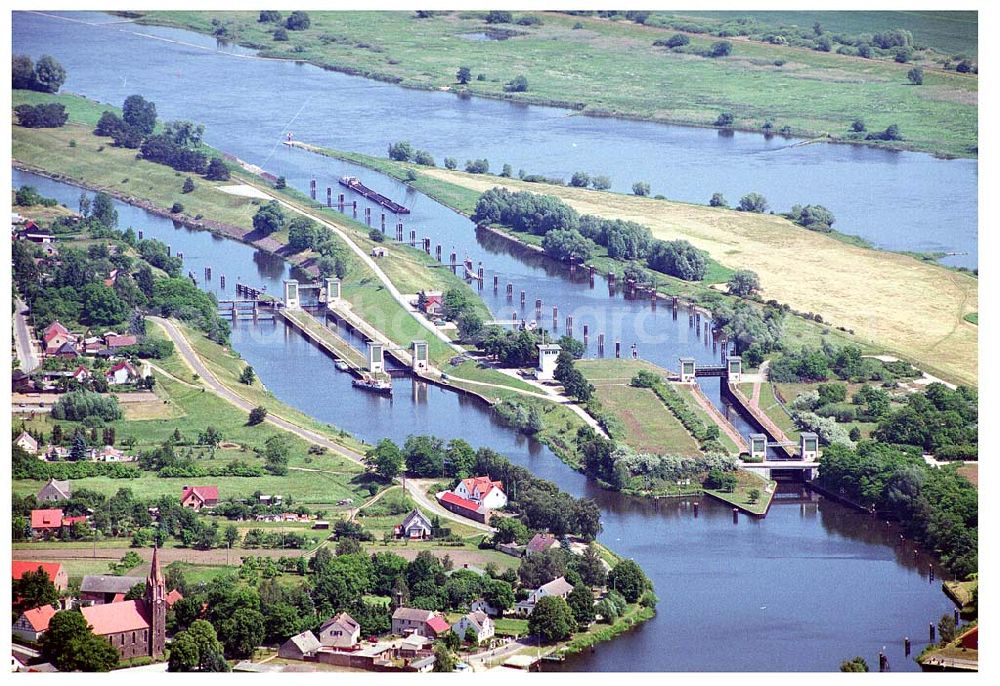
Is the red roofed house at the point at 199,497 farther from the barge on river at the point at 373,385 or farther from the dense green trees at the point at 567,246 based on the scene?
the dense green trees at the point at 567,246

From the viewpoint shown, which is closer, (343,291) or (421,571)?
(421,571)

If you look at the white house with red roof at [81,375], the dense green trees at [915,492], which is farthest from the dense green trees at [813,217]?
the white house with red roof at [81,375]

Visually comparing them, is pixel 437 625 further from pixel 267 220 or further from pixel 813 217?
pixel 813 217

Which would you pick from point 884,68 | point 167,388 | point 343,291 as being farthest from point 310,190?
point 167,388

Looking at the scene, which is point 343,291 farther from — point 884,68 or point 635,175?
point 884,68

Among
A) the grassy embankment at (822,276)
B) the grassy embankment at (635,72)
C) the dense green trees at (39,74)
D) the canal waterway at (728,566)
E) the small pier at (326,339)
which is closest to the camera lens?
the canal waterway at (728,566)

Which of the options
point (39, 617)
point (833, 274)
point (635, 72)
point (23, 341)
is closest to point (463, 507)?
point (39, 617)

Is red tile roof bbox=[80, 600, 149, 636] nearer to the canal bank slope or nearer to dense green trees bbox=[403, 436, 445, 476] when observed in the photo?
dense green trees bbox=[403, 436, 445, 476]
